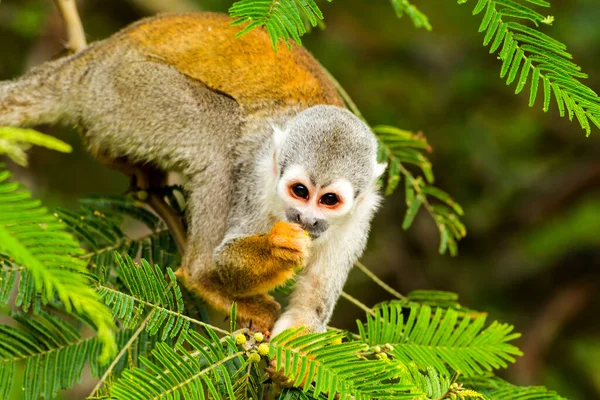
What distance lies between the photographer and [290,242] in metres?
2.93

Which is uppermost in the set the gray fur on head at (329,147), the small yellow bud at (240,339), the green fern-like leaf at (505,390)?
the gray fur on head at (329,147)

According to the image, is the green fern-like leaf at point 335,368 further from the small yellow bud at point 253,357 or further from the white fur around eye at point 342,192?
the white fur around eye at point 342,192

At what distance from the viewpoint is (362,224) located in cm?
354

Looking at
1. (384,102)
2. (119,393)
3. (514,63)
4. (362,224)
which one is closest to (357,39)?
(384,102)

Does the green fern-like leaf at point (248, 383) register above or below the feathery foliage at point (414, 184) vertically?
below

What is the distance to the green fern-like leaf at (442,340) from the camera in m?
2.68

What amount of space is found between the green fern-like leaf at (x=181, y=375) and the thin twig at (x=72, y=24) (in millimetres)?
2356

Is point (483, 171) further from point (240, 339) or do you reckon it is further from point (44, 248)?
point (44, 248)

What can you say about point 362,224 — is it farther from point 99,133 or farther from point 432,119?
point 432,119

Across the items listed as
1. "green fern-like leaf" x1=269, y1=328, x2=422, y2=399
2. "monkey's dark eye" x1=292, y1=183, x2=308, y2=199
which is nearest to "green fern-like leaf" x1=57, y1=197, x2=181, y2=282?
"monkey's dark eye" x1=292, y1=183, x2=308, y2=199

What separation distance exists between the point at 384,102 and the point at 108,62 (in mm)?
3795

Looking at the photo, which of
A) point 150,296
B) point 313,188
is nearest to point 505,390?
→ point 313,188

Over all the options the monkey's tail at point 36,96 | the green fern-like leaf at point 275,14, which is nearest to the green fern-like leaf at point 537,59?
the green fern-like leaf at point 275,14

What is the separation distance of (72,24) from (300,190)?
1.84m
